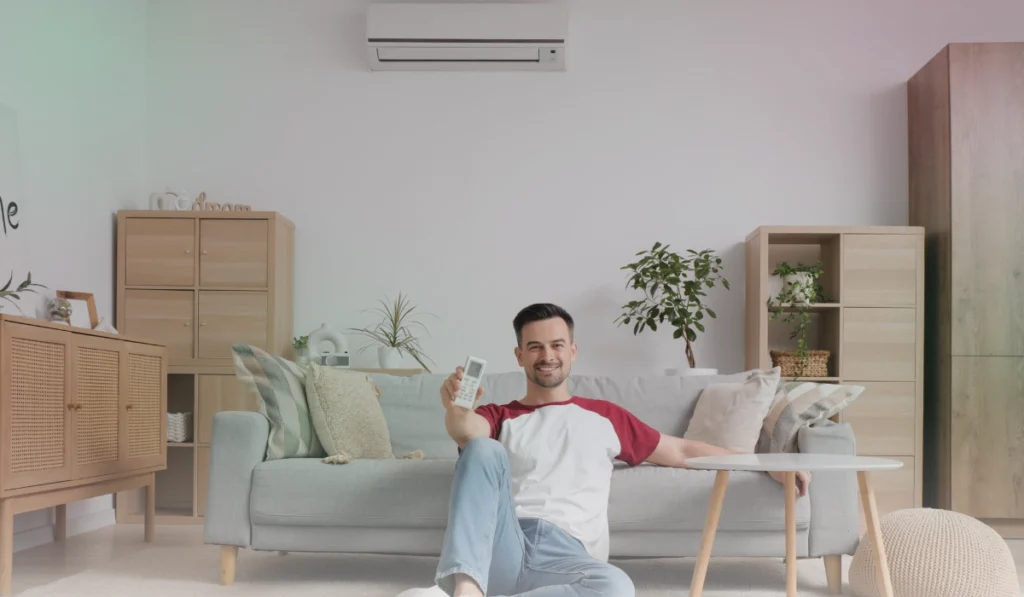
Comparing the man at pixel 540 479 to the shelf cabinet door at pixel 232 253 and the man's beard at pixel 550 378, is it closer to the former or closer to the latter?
the man's beard at pixel 550 378

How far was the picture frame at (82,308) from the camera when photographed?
4.45 metres

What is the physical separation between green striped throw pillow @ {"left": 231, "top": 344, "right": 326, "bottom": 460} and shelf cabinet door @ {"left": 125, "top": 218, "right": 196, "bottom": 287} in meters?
1.50

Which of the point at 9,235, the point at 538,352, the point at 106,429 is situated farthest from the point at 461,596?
the point at 9,235

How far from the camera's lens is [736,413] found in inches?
142

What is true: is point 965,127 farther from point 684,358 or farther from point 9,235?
point 9,235

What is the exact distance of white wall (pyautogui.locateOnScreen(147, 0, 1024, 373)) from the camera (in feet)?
17.4

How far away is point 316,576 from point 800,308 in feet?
8.79

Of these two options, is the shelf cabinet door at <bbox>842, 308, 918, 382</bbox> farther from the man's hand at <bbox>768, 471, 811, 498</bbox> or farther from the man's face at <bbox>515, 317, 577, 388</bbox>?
the man's face at <bbox>515, 317, 577, 388</bbox>

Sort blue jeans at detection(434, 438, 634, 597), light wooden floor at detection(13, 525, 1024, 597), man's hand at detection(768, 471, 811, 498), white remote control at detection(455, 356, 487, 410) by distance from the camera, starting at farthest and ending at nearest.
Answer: light wooden floor at detection(13, 525, 1024, 597), man's hand at detection(768, 471, 811, 498), white remote control at detection(455, 356, 487, 410), blue jeans at detection(434, 438, 634, 597)

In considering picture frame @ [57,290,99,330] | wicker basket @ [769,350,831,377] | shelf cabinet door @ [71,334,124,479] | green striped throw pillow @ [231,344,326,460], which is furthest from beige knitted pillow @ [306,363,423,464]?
wicker basket @ [769,350,831,377]

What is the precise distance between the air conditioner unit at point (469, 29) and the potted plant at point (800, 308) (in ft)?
5.39

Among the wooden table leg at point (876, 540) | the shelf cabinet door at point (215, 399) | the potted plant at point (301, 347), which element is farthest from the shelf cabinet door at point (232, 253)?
the wooden table leg at point (876, 540)

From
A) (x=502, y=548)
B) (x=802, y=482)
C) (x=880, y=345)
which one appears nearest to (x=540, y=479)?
(x=502, y=548)

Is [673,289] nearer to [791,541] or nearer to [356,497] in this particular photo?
[356,497]
